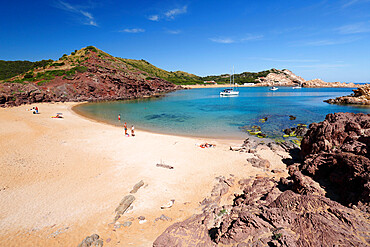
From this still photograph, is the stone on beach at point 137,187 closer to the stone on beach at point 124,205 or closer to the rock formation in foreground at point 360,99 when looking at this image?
the stone on beach at point 124,205

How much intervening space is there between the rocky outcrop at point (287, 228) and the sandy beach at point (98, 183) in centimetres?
206

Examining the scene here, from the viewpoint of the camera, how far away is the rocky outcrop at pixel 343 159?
6.50m

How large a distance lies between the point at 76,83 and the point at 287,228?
82.4 meters

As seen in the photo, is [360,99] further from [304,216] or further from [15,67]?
[15,67]

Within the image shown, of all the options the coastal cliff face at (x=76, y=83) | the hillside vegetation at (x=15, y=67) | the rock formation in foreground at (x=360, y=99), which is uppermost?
the hillside vegetation at (x=15, y=67)

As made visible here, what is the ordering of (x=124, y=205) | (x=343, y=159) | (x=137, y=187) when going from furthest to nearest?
(x=137, y=187) < (x=124, y=205) < (x=343, y=159)

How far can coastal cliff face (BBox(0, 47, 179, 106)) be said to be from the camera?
51.4m

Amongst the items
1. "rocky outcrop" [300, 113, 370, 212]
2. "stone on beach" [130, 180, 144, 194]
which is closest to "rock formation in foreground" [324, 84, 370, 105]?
"rocky outcrop" [300, 113, 370, 212]

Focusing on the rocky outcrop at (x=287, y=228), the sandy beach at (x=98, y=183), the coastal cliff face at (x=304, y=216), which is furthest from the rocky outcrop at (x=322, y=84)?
the rocky outcrop at (x=287, y=228)

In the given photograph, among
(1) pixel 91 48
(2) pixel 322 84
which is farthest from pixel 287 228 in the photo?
(2) pixel 322 84

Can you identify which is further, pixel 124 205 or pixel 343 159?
pixel 124 205

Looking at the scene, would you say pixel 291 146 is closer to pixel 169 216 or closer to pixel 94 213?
pixel 169 216

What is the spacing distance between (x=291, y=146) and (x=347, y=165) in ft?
35.8

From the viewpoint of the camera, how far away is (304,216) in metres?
5.21
